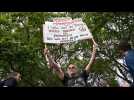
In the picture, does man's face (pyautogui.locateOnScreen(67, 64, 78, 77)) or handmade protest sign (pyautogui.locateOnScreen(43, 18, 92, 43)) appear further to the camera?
handmade protest sign (pyautogui.locateOnScreen(43, 18, 92, 43))

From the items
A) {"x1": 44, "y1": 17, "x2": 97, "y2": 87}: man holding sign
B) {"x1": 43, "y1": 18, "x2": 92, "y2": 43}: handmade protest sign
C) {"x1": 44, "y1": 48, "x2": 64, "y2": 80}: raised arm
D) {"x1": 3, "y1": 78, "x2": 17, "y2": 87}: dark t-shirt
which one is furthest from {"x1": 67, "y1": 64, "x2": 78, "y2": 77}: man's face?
{"x1": 3, "y1": 78, "x2": 17, "y2": 87}: dark t-shirt

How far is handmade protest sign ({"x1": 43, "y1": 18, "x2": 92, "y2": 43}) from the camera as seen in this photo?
8.09 metres

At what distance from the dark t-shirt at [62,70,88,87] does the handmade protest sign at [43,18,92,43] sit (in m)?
0.69

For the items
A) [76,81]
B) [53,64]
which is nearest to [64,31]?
[53,64]

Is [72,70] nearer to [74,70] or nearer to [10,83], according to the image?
[74,70]

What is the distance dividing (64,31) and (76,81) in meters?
0.94

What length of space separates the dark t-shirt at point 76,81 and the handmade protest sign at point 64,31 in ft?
2.27

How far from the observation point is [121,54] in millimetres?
8016

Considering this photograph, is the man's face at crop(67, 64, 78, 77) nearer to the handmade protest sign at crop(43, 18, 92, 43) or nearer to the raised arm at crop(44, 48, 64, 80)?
the raised arm at crop(44, 48, 64, 80)

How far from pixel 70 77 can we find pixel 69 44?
2.24 feet

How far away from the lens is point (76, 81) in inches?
303

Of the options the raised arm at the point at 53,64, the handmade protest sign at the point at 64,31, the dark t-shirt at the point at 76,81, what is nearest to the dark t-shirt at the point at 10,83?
the raised arm at the point at 53,64

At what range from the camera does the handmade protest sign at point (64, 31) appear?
8.09 metres
